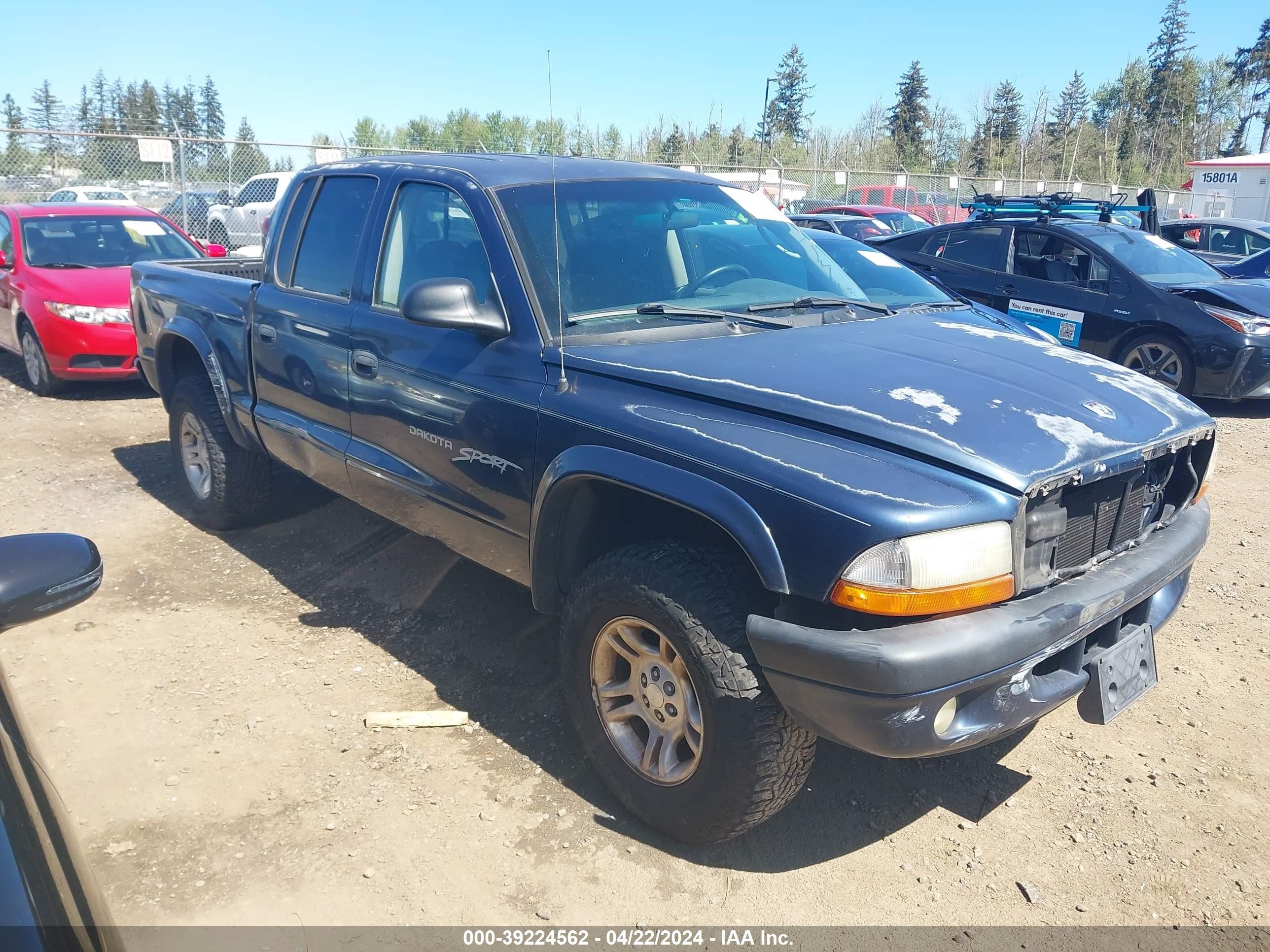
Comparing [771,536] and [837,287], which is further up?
[837,287]

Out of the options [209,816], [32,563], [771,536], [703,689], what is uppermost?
[32,563]

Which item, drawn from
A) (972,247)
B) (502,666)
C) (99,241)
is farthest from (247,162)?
(502,666)

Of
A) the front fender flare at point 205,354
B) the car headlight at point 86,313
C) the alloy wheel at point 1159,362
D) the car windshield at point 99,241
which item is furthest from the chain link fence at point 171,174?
the front fender flare at point 205,354

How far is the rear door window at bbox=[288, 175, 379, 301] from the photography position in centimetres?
392

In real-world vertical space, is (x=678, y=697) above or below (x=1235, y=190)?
below

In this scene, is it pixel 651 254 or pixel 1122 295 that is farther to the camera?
pixel 1122 295

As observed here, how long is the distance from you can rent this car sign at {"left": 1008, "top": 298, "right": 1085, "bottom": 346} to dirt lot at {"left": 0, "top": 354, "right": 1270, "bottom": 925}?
422cm

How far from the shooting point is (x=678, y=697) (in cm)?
266

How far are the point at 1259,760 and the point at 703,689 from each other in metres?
2.16

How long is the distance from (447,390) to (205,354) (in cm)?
228

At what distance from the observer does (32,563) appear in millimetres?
1643

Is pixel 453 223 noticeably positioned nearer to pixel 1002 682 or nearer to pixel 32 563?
pixel 32 563

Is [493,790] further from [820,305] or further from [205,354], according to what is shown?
[205,354]

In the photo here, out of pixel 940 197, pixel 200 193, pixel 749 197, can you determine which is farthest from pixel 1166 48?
pixel 749 197
